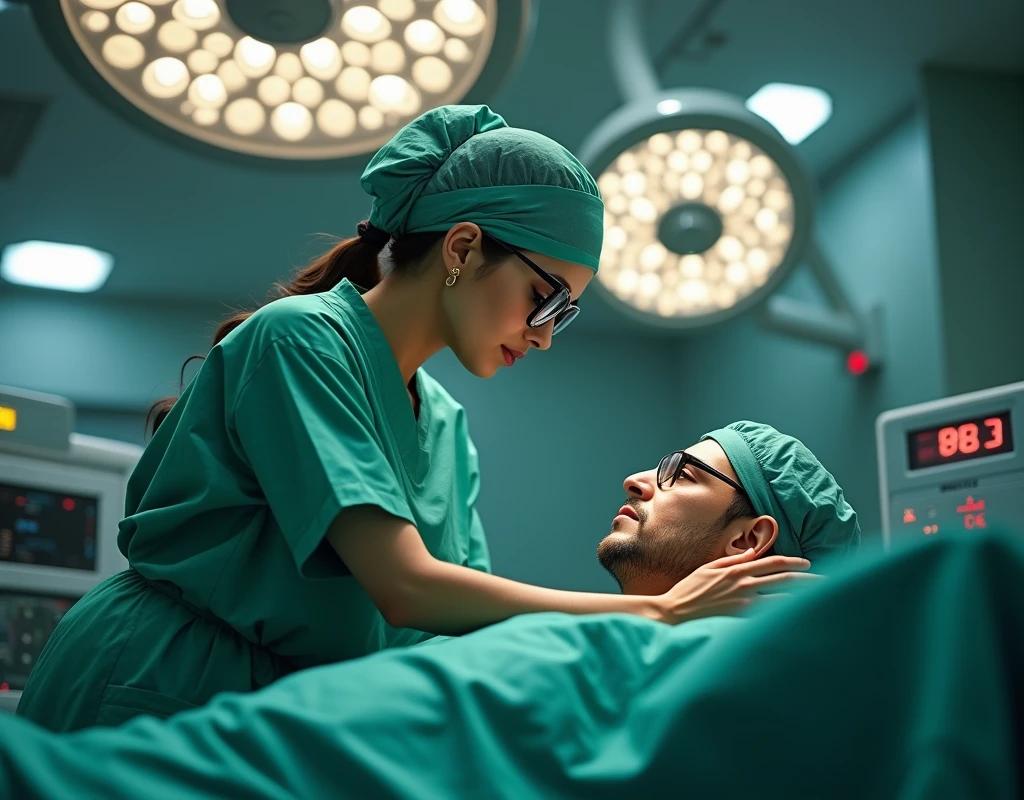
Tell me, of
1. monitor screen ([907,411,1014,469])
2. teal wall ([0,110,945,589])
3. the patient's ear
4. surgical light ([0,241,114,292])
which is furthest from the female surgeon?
surgical light ([0,241,114,292])

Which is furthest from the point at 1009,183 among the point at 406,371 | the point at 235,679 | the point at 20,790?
the point at 20,790

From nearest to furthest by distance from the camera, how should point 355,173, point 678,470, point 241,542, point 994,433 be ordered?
point 241,542 < point 678,470 < point 994,433 < point 355,173

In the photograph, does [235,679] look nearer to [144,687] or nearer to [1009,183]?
[144,687]

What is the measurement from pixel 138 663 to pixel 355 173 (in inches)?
120

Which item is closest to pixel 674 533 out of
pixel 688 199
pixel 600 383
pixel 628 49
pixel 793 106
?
pixel 688 199

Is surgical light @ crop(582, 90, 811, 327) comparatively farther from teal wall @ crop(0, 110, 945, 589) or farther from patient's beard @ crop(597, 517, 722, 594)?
teal wall @ crop(0, 110, 945, 589)

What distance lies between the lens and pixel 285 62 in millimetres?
1722

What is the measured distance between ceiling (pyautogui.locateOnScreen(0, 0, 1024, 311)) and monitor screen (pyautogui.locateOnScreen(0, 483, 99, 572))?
108 centimetres

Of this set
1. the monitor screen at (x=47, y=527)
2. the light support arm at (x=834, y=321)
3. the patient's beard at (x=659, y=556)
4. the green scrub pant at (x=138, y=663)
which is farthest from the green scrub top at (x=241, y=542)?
the light support arm at (x=834, y=321)

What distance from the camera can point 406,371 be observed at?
170cm

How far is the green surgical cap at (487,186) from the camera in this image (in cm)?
161

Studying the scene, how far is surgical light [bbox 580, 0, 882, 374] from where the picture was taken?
264cm

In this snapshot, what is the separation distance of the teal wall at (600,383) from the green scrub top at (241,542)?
311 cm

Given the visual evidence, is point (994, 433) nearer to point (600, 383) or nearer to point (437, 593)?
point (437, 593)
